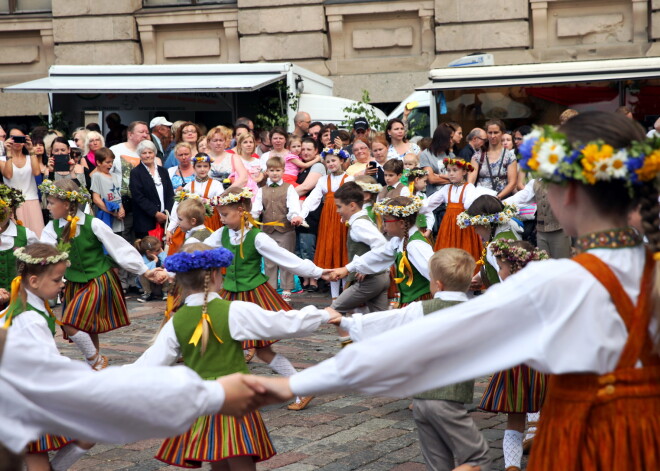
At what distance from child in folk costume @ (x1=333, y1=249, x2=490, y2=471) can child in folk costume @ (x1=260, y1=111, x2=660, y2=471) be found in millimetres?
1795

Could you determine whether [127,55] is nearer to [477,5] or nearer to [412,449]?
[477,5]

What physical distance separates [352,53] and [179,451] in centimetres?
1461

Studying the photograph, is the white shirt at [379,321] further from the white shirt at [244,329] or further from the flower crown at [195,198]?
the flower crown at [195,198]

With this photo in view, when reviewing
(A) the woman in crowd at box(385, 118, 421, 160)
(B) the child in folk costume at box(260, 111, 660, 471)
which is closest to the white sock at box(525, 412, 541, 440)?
(B) the child in folk costume at box(260, 111, 660, 471)

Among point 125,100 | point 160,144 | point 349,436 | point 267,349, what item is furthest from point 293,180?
point 349,436

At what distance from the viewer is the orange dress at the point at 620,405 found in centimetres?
278

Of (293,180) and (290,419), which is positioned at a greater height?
(293,180)

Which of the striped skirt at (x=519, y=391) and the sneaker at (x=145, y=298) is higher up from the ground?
the striped skirt at (x=519, y=391)

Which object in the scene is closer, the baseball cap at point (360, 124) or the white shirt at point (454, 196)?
the white shirt at point (454, 196)

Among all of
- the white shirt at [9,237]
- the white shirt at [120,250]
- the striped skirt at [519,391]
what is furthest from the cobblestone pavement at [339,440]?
the white shirt at [9,237]

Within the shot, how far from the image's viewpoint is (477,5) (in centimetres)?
1738

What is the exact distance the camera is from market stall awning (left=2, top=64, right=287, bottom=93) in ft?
47.1

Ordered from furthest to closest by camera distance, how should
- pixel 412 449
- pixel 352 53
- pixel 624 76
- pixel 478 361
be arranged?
pixel 352 53
pixel 624 76
pixel 412 449
pixel 478 361

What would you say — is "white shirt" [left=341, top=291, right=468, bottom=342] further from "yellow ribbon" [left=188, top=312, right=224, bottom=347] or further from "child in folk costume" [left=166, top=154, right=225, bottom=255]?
"child in folk costume" [left=166, top=154, right=225, bottom=255]
